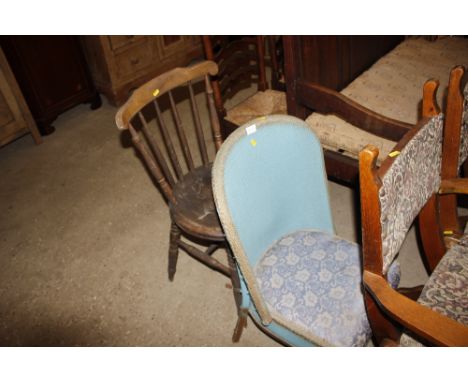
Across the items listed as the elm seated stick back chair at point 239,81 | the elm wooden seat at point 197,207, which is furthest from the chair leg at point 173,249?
the elm seated stick back chair at point 239,81

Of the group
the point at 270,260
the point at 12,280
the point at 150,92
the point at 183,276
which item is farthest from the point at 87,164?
the point at 270,260

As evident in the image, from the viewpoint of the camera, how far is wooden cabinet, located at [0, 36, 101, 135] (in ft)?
10.4

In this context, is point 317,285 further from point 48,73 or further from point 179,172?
point 48,73

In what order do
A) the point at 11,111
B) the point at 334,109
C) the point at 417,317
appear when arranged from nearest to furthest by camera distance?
the point at 417,317, the point at 334,109, the point at 11,111

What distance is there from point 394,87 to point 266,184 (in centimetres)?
143

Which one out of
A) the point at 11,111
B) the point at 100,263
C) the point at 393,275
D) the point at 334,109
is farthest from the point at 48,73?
the point at 393,275

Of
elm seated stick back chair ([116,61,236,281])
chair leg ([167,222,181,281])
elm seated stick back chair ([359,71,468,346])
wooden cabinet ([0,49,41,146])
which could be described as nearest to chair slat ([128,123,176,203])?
elm seated stick back chair ([116,61,236,281])

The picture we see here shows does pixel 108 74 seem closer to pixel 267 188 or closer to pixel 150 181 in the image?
pixel 150 181

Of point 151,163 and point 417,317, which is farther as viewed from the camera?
point 151,163

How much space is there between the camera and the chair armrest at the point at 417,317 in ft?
3.57

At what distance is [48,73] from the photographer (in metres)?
3.40

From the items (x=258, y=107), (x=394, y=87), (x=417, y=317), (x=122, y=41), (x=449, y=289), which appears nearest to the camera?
(x=417, y=317)
